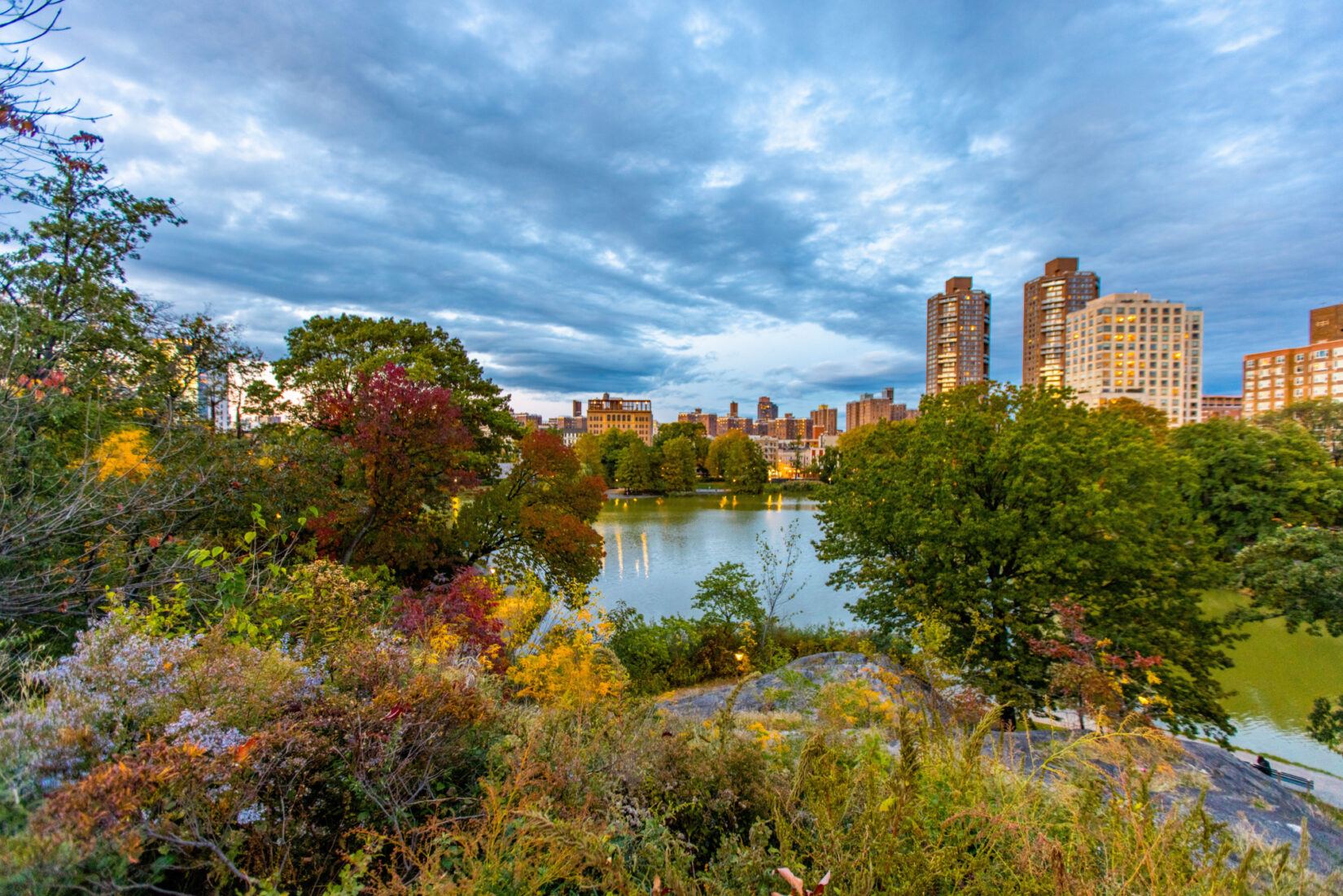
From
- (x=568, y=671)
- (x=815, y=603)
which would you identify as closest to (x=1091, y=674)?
(x=568, y=671)

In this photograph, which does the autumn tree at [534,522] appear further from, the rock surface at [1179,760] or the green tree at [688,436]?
the green tree at [688,436]

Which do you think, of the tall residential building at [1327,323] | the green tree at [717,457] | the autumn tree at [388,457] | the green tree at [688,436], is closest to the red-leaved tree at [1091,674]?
the autumn tree at [388,457]

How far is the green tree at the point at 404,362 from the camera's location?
1340 centimetres

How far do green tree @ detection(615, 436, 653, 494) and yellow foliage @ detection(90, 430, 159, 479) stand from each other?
1897 inches

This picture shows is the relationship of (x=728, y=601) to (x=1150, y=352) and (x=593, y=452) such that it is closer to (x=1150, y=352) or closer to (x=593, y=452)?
(x=593, y=452)

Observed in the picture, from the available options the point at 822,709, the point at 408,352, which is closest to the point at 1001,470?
the point at 822,709

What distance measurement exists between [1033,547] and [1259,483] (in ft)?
48.0

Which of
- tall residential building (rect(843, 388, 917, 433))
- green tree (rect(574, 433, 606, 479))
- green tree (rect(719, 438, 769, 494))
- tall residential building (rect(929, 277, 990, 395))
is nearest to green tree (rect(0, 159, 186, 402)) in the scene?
green tree (rect(574, 433, 606, 479))

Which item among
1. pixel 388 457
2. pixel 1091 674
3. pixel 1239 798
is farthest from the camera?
pixel 388 457

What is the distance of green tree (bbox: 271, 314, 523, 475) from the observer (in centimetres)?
1340

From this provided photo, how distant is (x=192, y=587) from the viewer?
423 centimetres

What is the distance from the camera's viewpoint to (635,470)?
190 feet

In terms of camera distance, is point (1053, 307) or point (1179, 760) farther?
point (1053, 307)

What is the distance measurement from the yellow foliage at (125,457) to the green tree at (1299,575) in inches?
639
